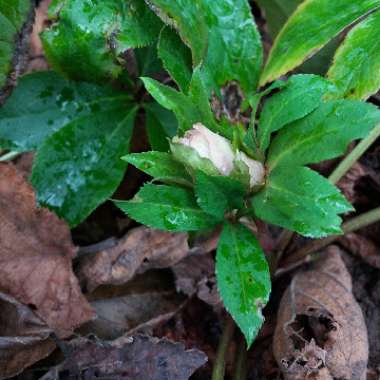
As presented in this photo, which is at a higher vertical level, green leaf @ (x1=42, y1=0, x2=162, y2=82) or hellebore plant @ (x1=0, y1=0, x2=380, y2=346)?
green leaf @ (x1=42, y1=0, x2=162, y2=82)

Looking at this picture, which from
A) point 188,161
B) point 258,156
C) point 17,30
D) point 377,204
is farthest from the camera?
point 377,204

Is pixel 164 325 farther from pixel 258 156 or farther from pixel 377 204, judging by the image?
pixel 377 204

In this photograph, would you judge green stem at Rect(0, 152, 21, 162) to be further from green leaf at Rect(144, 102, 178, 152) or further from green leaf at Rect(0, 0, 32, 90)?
green leaf at Rect(144, 102, 178, 152)

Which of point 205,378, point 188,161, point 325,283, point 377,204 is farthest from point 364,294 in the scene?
point 188,161

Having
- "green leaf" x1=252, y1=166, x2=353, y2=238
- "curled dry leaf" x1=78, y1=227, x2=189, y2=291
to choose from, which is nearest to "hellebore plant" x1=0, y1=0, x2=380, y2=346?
"green leaf" x1=252, y1=166, x2=353, y2=238

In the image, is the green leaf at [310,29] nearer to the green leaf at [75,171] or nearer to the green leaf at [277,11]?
the green leaf at [277,11]

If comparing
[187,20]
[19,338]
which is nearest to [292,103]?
[187,20]
